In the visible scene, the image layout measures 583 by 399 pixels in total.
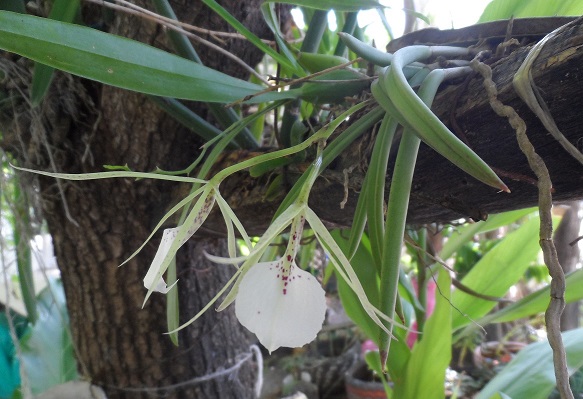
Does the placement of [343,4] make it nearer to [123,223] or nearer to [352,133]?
[352,133]

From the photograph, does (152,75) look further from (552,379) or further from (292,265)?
(552,379)


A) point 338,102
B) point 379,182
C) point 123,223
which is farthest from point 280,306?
point 123,223

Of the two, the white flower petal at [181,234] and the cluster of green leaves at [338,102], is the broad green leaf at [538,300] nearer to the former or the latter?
the cluster of green leaves at [338,102]

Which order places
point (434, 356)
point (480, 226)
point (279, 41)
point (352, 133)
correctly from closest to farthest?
1. point (352, 133)
2. point (279, 41)
3. point (434, 356)
4. point (480, 226)

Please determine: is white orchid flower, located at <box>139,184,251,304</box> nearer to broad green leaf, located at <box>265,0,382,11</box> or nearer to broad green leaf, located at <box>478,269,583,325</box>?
broad green leaf, located at <box>265,0,382,11</box>

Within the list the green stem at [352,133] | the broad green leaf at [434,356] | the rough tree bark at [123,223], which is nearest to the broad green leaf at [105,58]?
the green stem at [352,133]

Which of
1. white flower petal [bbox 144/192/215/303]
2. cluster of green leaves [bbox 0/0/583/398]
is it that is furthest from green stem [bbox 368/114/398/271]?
white flower petal [bbox 144/192/215/303]
